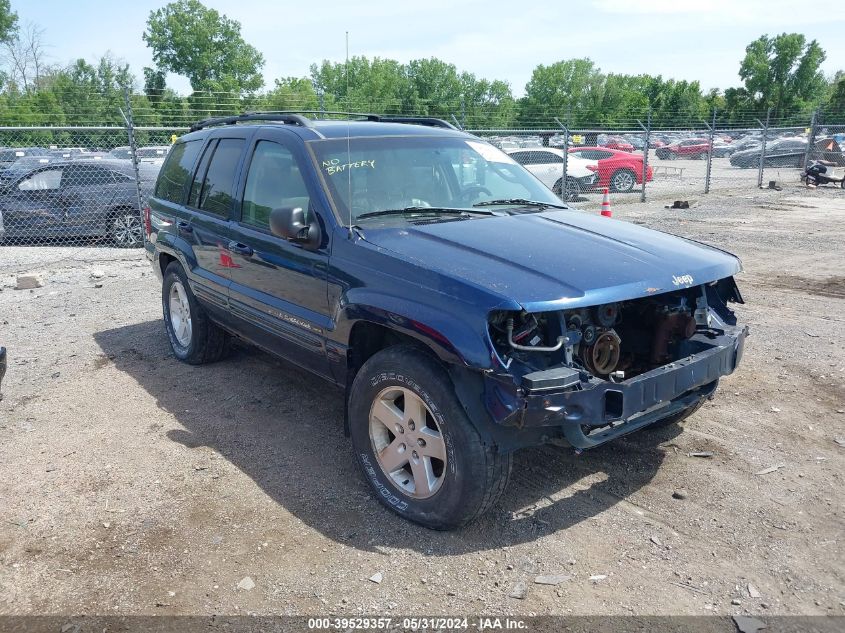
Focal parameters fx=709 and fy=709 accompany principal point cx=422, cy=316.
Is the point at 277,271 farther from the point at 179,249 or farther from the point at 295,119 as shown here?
the point at 179,249

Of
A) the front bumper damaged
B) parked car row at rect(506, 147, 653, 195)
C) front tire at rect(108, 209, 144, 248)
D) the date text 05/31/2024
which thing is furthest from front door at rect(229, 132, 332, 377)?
parked car row at rect(506, 147, 653, 195)

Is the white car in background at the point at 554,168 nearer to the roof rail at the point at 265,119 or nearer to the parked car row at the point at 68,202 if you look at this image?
the parked car row at the point at 68,202

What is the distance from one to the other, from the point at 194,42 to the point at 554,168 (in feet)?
229

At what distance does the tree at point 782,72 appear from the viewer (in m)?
75.8

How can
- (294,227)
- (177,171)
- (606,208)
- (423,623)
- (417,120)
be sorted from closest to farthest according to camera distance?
(423,623) → (294,227) → (417,120) → (177,171) → (606,208)

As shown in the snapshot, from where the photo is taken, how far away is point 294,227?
3.86m

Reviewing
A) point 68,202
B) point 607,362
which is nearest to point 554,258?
point 607,362

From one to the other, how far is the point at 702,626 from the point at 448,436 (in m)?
1.28

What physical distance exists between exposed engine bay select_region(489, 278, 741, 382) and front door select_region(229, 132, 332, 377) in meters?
1.26

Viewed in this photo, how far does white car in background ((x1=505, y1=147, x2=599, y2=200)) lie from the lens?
1781 cm

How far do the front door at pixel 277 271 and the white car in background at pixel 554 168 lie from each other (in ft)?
44.6

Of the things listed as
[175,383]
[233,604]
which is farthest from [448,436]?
[175,383]

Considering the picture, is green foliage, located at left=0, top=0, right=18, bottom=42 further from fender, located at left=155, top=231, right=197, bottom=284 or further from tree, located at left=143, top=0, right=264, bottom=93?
fender, located at left=155, top=231, right=197, bottom=284

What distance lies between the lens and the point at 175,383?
18.5ft
